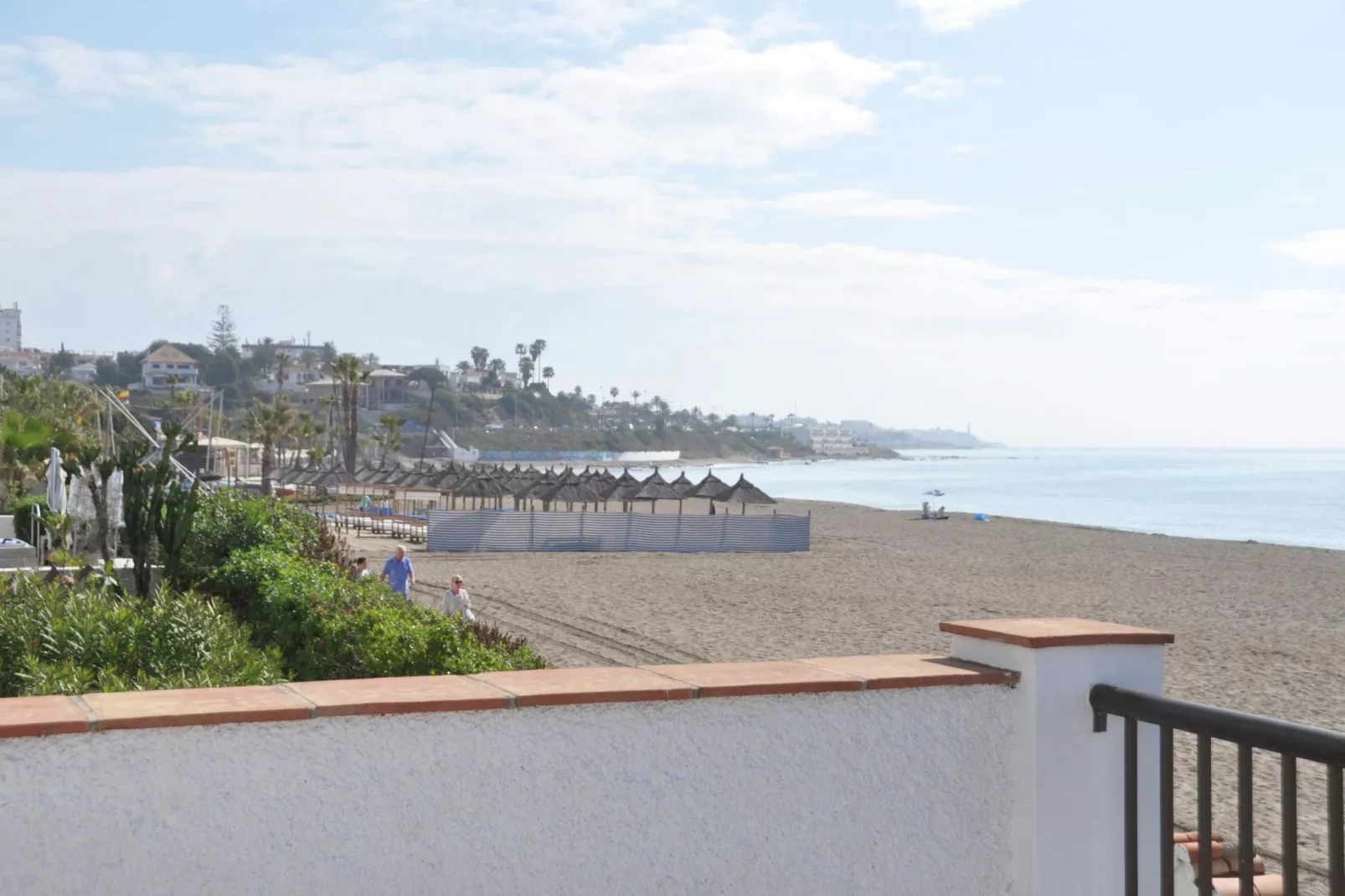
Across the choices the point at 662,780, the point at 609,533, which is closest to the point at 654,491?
the point at 609,533

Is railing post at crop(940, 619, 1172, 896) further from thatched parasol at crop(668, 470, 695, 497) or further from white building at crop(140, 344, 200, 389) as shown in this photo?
white building at crop(140, 344, 200, 389)

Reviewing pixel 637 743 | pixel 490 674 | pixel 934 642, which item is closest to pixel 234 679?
pixel 490 674

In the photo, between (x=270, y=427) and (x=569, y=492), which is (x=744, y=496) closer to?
(x=569, y=492)

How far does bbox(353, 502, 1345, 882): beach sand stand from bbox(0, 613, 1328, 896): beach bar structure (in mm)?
5001

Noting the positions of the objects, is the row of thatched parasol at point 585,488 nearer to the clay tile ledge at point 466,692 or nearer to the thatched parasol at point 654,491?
the thatched parasol at point 654,491

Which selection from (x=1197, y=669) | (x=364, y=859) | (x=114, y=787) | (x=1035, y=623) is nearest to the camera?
(x=114, y=787)

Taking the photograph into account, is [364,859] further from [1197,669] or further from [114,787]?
[1197,669]

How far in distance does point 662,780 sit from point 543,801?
0.89 feet

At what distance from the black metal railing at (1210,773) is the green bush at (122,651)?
11.9 ft

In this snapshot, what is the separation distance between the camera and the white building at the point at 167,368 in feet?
579

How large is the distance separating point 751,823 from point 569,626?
14181mm

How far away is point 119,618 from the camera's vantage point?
6.37 metres

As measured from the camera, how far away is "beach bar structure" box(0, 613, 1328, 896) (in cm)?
229

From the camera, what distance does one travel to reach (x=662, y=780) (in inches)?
105
